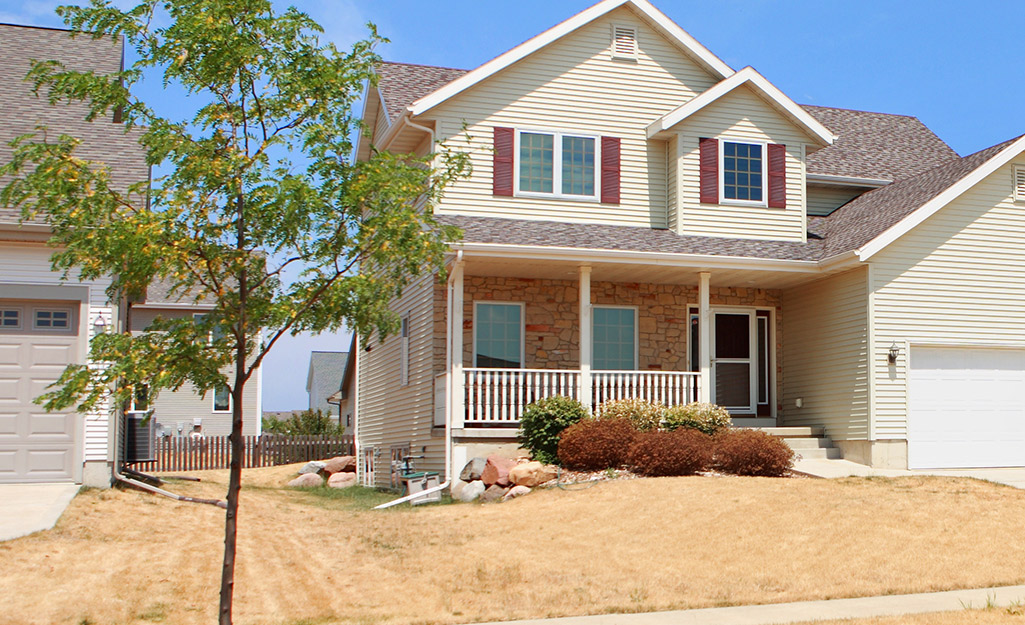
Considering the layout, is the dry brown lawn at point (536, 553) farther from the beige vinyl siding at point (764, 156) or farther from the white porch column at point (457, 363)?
the beige vinyl siding at point (764, 156)

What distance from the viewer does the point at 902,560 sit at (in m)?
10.5

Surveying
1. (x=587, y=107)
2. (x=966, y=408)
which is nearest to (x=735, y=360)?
(x=966, y=408)

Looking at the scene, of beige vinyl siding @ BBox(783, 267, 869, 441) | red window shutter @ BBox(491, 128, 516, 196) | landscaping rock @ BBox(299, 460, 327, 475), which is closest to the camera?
beige vinyl siding @ BBox(783, 267, 869, 441)

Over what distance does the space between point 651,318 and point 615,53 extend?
5.20 m

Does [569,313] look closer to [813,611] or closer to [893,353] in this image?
[893,353]

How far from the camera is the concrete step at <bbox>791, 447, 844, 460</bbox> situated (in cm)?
1852

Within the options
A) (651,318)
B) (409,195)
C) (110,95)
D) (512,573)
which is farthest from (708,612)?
(651,318)

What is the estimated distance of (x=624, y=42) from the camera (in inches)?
808

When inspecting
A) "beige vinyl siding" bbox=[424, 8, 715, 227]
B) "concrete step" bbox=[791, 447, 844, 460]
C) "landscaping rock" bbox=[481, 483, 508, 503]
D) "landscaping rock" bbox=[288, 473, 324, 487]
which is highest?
"beige vinyl siding" bbox=[424, 8, 715, 227]

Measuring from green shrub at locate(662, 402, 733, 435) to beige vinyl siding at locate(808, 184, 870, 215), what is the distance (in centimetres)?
681

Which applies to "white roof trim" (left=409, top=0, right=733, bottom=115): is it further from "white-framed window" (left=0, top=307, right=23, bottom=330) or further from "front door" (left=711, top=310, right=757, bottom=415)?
"white-framed window" (left=0, top=307, right=23, bottom=330)

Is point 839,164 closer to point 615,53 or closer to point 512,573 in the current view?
point 615,53

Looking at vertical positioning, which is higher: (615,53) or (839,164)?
(615,53)

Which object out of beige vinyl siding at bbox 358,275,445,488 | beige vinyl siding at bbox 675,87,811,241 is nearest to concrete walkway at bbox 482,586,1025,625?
beige vinyl siding at bbox 358,275,445,488
